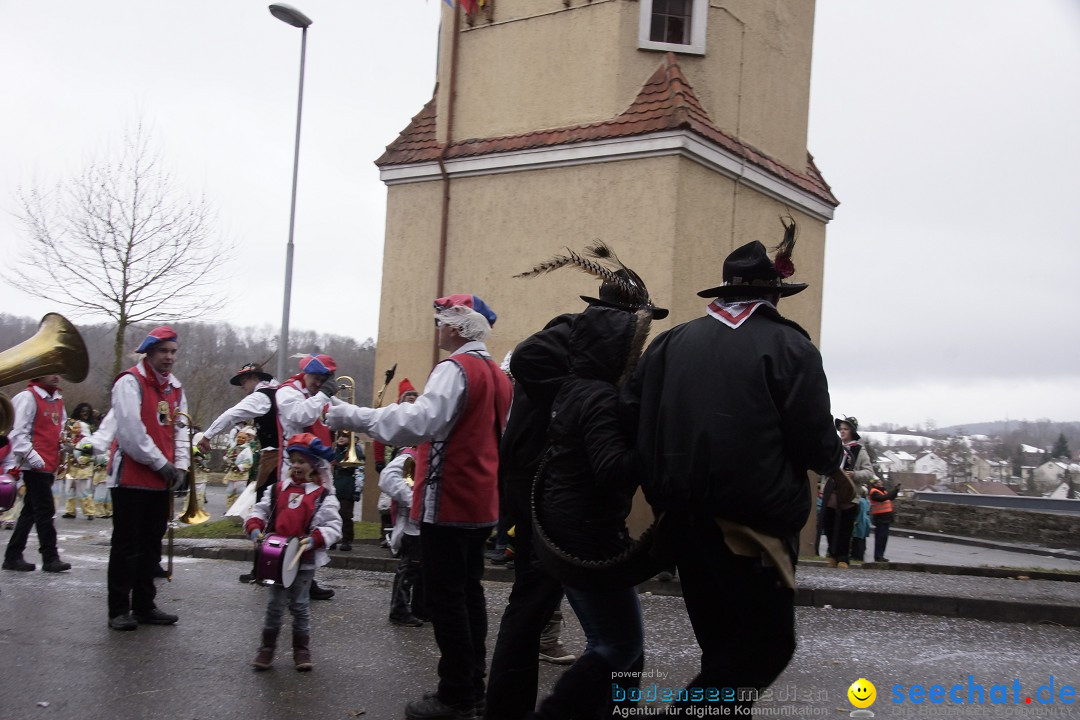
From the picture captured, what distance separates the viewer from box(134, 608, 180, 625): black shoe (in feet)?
23.9

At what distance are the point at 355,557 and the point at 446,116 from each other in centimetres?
676

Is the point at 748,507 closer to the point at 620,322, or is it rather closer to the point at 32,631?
the point at 620,322

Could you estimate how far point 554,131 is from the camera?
13820 millimetres

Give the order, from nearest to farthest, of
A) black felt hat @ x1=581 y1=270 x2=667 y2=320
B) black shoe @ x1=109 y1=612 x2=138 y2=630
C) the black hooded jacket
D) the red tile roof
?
the black hooded jacket
black felt hat @ x1=581 y1=270 x2=667 y2=320
black shoe @ x1=109 y1=612 x2=138 y2=630
the red tile roof

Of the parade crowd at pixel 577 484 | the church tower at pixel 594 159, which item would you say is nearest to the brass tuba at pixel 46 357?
the parade crowd at pixel 577 484

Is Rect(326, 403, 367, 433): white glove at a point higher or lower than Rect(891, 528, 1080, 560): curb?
higher

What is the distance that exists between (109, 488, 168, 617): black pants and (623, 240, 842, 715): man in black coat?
463cm

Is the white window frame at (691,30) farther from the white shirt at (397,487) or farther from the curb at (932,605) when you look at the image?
the white shirt at (397,487)

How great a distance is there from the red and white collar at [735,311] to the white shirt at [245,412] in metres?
5.60

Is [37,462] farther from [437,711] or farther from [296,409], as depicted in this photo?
[437,711]

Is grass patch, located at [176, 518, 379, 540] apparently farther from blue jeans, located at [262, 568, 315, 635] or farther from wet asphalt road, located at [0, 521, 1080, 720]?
blue jeans, located at [262, 568, 315, 635]

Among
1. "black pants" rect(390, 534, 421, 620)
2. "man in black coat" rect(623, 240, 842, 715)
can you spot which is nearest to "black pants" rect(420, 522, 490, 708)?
"man in black coat" rect(623, 240, 842, 715)

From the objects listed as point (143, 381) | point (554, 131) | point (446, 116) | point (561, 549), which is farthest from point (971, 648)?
point (446, 116)

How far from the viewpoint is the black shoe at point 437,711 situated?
16.9 feet
